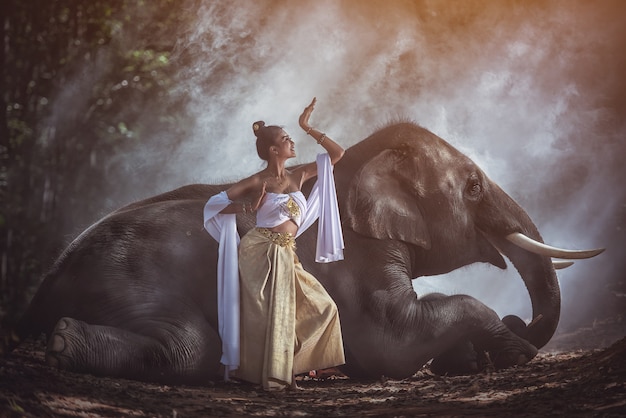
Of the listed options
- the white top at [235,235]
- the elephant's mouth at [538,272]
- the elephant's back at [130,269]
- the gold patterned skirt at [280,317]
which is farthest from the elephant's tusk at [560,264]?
the elephant's back at [130,269]

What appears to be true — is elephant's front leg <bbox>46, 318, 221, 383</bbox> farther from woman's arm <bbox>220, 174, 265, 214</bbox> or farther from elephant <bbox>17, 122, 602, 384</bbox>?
woman's arm <bbox>220, 174, 265, 214</bbox>

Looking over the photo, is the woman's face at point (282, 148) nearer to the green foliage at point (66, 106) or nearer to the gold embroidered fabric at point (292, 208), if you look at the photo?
the gold embroidered fabric at point (292, 208)

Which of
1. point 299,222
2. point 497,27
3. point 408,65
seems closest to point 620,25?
point 497,27

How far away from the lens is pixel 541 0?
597 centimetres

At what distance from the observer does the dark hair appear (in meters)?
5.00

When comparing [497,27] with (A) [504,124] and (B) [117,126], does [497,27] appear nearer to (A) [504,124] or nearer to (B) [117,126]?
(A) [504,124]

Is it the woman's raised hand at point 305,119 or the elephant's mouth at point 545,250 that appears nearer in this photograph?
the woman's raised hand at point 305,119

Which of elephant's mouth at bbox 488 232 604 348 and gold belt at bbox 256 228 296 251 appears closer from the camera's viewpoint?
gold belt at bbox 256 228 296 251

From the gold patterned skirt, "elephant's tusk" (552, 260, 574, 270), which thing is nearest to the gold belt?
the gold patterned skirt

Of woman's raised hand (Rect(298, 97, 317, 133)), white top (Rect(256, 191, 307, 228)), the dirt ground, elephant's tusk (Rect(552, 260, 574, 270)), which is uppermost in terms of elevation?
woman's raised hand (Rect(298, 97, 317, 133))

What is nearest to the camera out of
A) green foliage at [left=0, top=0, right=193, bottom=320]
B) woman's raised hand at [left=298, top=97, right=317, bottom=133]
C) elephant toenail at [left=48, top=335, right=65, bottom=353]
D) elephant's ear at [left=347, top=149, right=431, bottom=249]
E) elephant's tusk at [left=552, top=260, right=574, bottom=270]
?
elephant toenail at [left=48, top=335, right=65, bottom=353]

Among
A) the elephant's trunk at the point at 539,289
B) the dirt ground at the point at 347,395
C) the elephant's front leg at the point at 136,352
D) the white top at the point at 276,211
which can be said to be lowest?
the dirt ground at the point at 347,395

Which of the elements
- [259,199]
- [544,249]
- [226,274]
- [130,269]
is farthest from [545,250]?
[130,269]

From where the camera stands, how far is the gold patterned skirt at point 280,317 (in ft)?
15.1
